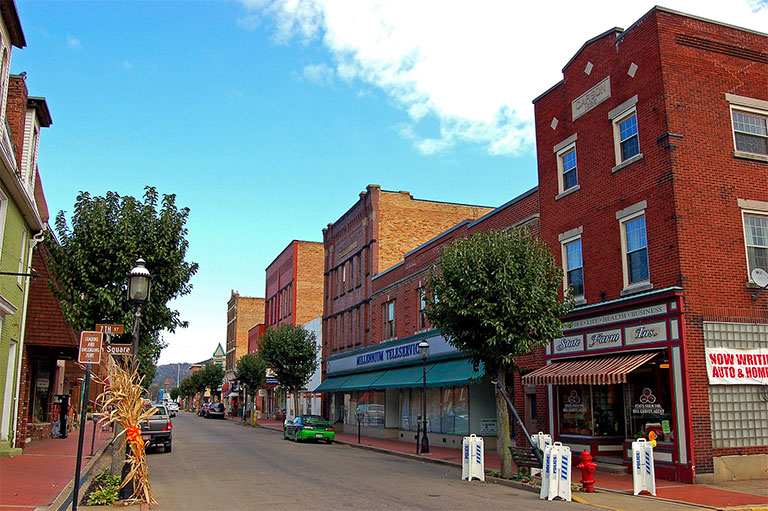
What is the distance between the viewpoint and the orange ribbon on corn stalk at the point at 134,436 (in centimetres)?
1202

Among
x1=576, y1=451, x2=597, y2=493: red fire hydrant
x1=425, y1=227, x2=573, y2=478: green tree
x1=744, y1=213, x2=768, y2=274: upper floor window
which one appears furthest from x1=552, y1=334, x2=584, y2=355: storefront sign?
x1=576, y1=451, x2=597, y2=493: red fire hydrant

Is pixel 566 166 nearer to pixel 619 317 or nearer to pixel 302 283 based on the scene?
pixel 619 317

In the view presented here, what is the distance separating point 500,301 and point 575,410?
5.12 m

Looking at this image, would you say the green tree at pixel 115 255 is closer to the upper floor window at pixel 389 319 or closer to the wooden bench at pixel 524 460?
the wooden bench at pixel 524 460

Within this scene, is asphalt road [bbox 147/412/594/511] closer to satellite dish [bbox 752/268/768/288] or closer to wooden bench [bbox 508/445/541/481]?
wooden bench [bbox 508/445/541/481]

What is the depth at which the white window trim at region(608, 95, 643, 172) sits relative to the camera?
17609 mm

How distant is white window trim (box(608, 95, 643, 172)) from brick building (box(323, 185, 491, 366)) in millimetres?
20149

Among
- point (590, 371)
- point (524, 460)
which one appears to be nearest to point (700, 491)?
point (524, 460)

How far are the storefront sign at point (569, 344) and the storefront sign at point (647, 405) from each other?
2.20 meters

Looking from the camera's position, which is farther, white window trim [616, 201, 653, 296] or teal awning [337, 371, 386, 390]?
teal awning [337, 371, 386, 390]

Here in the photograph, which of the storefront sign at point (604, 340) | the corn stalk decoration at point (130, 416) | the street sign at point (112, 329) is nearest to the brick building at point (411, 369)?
the storefront sign at point (604, 340)

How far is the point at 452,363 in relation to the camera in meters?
26.3

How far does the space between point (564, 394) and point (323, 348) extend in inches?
1107

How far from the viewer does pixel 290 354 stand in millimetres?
42531
